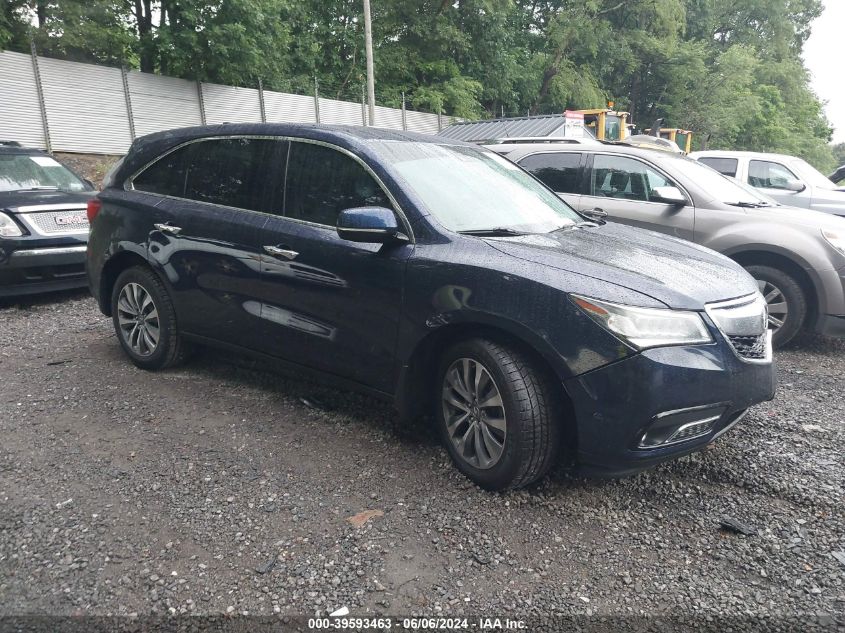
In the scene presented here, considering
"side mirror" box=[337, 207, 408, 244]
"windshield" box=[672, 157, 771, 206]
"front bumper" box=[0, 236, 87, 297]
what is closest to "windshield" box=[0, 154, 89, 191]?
"front bumper" box=[0, 236, 87, 297]

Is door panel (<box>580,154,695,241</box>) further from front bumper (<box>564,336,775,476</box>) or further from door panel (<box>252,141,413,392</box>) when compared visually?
front bumper (<box>564,336,775,476</box>)

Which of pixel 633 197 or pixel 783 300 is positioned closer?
pixel 783 300

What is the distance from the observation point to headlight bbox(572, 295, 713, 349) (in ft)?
8.87

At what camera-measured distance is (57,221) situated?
6832 mm

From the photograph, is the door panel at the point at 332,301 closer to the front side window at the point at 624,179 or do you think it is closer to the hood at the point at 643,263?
the hood at the point at 643,263

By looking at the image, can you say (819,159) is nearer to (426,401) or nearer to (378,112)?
(378,112)

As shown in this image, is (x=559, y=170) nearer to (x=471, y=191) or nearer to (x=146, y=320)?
(x=471, y=191)

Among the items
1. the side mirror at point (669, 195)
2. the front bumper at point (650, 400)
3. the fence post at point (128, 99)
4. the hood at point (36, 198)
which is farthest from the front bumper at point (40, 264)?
the fence post at point (128, 99)

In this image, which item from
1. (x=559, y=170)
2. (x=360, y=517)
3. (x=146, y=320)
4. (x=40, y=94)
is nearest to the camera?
(x=360, y=517)

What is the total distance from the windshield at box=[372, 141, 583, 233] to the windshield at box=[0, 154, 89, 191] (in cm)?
555

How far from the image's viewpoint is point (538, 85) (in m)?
36.1

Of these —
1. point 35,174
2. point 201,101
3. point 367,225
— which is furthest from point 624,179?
point 201,101

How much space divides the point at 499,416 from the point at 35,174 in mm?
7038

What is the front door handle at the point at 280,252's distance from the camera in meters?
3.67
